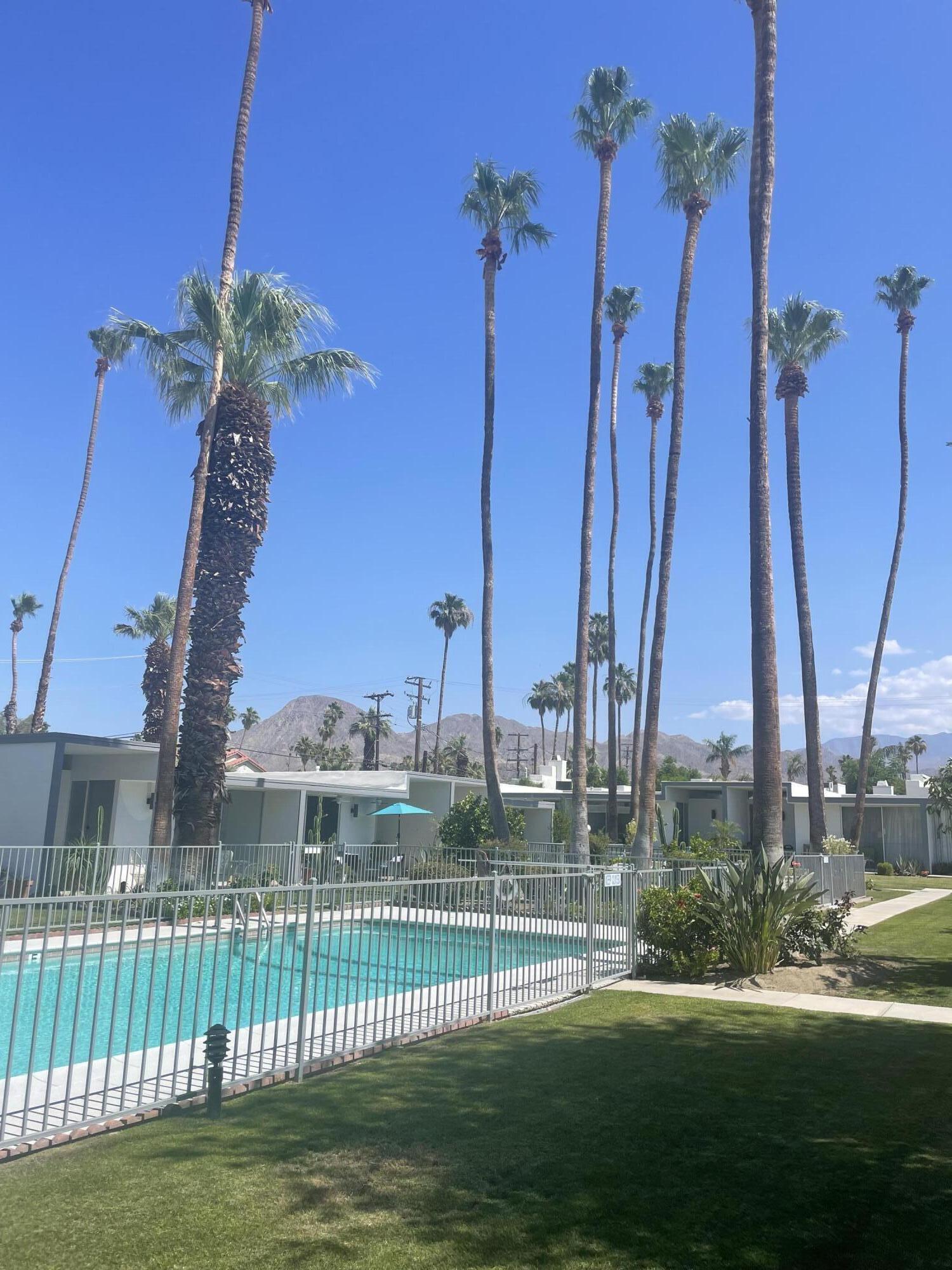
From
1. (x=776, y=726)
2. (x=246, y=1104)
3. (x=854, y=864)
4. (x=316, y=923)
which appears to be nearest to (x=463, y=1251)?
(x=246, y=1104)

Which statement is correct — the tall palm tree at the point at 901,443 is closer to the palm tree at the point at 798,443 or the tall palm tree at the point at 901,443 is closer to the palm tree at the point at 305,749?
the palm tree at the point at 798,443

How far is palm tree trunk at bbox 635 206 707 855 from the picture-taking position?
26281 mm

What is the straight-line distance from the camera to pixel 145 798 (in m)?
26.3

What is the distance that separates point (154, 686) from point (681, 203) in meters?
28.4

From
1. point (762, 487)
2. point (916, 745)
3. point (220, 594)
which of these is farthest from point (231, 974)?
point (916, 745)

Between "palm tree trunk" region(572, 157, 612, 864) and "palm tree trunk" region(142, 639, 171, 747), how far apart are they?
20.5 meters

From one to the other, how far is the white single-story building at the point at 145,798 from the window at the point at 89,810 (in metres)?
0.02

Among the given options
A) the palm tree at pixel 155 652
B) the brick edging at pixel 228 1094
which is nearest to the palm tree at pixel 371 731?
the palm tree at pixel 155 652

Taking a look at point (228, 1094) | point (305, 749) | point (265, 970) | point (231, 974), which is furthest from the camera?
point (305, 749)

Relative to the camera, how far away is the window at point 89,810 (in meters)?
25.8

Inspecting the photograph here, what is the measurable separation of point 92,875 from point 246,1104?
52.1ft

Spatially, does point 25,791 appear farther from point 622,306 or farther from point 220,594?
point 622,306

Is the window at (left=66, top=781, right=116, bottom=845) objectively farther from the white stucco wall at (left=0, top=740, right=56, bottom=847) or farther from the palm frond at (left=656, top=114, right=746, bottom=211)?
the palm frond at (left=656, top=114, right=746, bottom=211)

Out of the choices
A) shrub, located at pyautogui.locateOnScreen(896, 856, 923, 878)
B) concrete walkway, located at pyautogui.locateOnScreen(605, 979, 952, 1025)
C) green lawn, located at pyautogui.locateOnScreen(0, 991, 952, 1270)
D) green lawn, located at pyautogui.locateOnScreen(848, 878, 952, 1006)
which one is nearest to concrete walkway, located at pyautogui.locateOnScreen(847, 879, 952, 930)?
→ green lawn, located at pyautogui.locateOnScreen(848, 878, 952, 1006)
